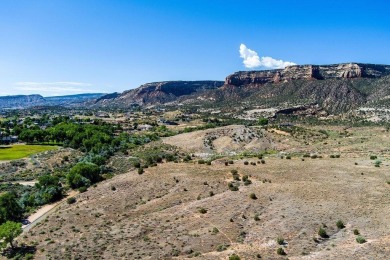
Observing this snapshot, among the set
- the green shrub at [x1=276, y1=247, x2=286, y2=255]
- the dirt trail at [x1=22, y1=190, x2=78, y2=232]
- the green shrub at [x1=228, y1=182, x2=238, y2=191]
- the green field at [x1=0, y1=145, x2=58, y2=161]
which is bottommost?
the dirt trail at [x1=22, y1=190, x2=78, y2=232]

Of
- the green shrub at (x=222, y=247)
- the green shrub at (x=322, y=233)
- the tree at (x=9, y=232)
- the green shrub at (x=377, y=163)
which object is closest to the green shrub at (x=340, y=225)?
the green shrub at (x=322, y=233)

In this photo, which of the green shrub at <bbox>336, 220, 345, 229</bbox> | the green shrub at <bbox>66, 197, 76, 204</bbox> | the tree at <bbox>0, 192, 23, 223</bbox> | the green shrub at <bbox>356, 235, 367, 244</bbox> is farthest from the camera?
the green shrub at <bbox>66, 197, 76, 204</bbox>

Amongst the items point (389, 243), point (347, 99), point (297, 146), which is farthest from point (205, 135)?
point (347, 99)

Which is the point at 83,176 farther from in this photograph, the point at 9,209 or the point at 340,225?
the point at 340,225

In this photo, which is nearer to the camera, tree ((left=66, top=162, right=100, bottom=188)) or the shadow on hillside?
the shadow on hillside

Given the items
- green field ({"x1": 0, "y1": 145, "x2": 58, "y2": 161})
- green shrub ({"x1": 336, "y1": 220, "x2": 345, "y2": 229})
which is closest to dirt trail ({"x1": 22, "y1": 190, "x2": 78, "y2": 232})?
green shrub ({"x1": 336, "y1": 220, "x2": 345, "y2": 229})

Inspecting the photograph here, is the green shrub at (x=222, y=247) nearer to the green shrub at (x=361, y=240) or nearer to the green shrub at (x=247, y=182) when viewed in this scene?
the green shrub at (x=361, y=240)

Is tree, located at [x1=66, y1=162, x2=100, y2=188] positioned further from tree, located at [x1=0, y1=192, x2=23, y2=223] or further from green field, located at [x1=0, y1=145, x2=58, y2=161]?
green field, located at [x1=0, y1=145, x2=58, y2=161]
